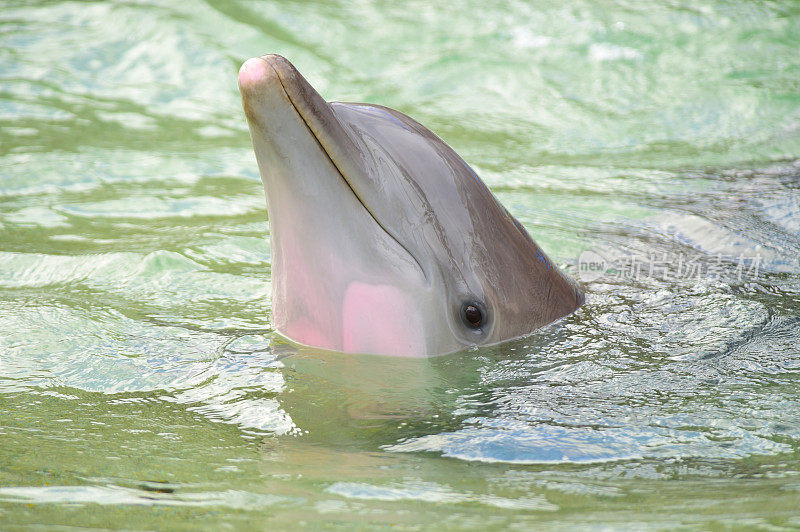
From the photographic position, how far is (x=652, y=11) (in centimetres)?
1112

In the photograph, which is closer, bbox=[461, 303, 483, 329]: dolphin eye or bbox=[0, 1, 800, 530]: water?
bbox=[0, 1, 800, 530]: water

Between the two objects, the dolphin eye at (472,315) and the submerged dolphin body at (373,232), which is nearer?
A: the submerged dolphin body at (373,232)

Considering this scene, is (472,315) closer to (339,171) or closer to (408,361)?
(408,361)

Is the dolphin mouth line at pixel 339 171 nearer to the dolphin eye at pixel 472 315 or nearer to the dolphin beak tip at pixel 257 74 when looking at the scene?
the dolphin beak tip at pixel 257 74

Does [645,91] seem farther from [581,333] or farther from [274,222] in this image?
[274,222]

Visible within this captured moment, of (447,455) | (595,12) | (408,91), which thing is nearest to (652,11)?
(595,12)

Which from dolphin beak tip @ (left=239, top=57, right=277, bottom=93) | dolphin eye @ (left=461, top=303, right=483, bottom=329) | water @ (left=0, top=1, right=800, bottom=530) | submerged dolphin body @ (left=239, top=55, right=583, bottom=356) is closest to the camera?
water @ (left=0, top=1, right=800, bottom=530)

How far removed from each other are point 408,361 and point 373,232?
527 millimetres

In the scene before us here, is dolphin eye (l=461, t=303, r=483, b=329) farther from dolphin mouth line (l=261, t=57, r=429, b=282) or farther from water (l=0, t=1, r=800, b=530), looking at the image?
dolphin mouth line (l=261, t=57, r=429, b=282)

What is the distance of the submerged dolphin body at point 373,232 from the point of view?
3402 millimetres

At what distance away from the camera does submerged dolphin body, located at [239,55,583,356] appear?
11.2ft

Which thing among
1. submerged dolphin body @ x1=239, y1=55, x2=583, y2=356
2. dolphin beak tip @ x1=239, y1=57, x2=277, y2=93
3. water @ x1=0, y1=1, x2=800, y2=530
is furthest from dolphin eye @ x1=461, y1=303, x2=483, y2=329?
dolphin beak tip @ x1=239, y1=57, x2=277, y2=93

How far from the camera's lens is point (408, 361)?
3.67m

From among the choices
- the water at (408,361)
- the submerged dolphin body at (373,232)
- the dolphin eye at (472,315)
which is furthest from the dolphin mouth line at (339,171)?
the water at (408,361)
